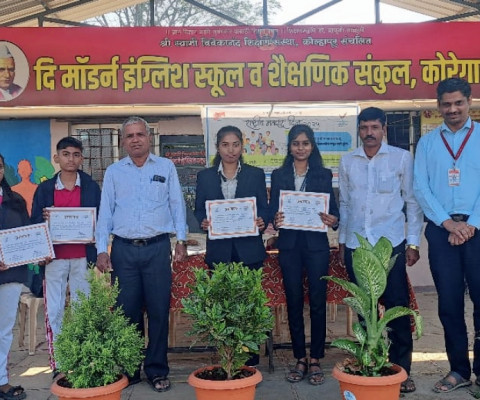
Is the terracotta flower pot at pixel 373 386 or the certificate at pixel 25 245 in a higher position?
the certificate at pixel 25 245

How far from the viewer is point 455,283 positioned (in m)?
3.88

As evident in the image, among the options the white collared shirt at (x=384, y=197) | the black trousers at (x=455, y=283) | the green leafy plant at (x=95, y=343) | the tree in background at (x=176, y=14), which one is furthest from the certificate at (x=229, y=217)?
the tree in background at (x=176, y=14)

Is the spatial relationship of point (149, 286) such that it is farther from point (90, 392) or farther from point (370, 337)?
point (370, 337)

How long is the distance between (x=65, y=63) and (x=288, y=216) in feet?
13.9

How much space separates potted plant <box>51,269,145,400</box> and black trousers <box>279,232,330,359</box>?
127cm

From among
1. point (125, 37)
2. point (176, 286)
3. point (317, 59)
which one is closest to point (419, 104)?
point (317, 59)

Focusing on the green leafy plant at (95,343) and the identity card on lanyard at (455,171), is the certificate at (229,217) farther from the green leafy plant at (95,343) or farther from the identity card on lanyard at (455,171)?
the identity card on lanyard at (455,171)

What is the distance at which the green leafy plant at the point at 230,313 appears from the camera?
3137mm

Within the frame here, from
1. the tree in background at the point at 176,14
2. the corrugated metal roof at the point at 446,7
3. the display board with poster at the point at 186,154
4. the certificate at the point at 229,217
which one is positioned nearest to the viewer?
the certificate at the point at 229,217

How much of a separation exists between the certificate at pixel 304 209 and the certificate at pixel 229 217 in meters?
0.24

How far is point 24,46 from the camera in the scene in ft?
23.0

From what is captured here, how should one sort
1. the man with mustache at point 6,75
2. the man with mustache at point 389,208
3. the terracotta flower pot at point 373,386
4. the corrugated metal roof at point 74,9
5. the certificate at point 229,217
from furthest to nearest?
the corrugated metal roof at point 74,9, the man with mustache at point 6,75, the certificate at point 229,217, the man with mustache at point 389,208, the terracotta flower pot at point 373,386

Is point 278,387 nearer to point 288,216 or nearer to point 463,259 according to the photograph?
point 288,216

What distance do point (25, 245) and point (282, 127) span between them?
3850 millimetres
